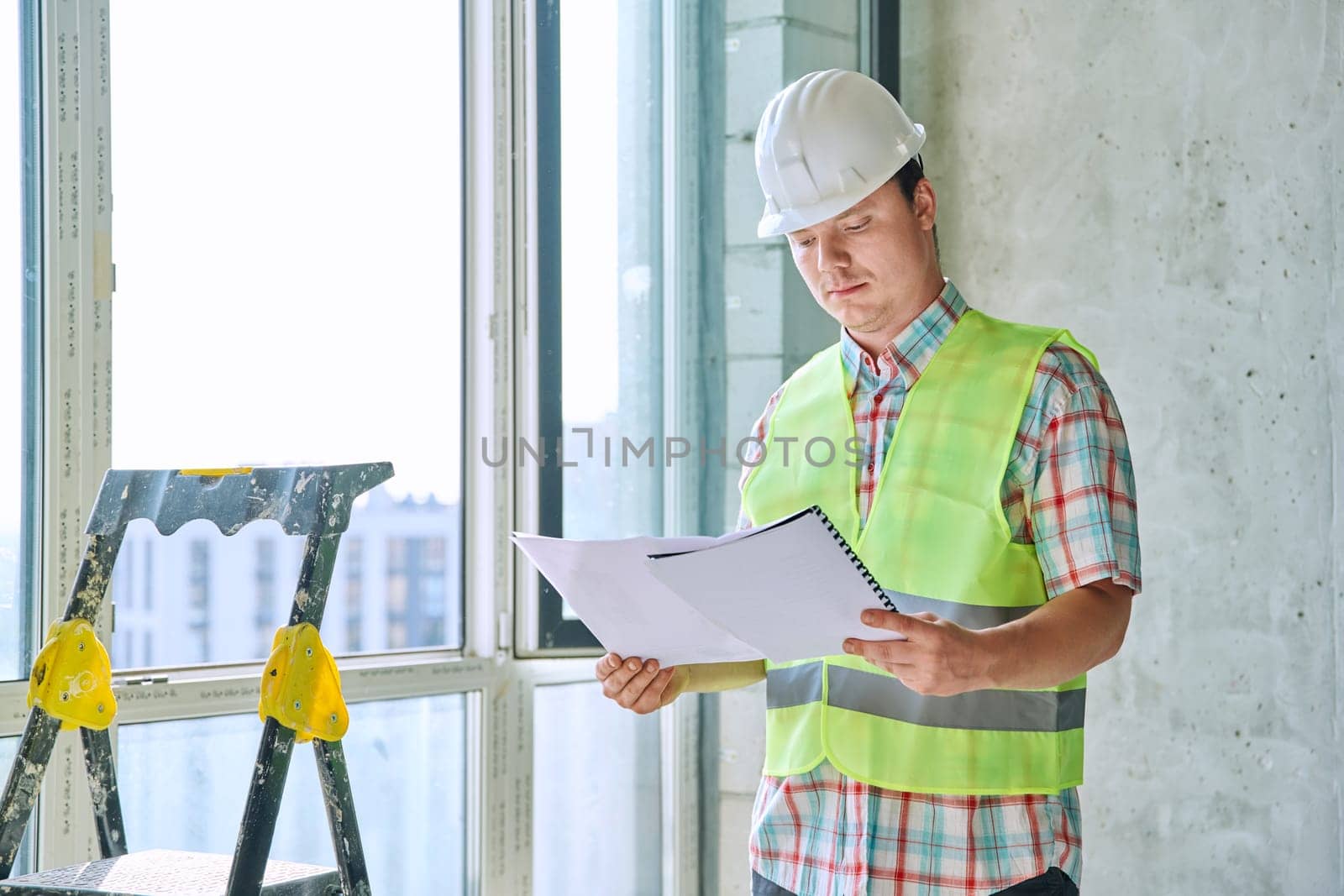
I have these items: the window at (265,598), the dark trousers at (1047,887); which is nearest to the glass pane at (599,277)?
the window at (265,598)

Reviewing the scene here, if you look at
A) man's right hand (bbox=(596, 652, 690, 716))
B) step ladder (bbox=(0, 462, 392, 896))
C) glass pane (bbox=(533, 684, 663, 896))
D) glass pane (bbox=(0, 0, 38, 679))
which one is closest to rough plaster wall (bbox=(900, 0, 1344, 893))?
glass pane (bbox=(533, 684, 663, 896))

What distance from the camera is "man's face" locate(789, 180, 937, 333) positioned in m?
1.53

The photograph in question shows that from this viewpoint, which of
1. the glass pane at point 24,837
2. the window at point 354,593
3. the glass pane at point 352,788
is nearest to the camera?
the glass pane at point 24,837

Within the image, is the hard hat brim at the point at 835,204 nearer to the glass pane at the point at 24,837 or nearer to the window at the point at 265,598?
the window at the point at 265,598

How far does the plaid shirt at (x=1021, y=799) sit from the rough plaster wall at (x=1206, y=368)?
1.34m

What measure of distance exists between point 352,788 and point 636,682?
3.35 feet

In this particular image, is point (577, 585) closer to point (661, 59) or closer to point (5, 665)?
point (5, 665)

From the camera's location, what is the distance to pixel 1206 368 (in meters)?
2.66

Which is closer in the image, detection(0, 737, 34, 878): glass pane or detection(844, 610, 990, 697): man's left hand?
detection(844, 610, 990, 697): man's left hand

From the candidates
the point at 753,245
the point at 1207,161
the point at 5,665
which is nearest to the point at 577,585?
the point at 5,665

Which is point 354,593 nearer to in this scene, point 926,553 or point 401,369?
point 401,369

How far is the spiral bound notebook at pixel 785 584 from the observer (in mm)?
1092

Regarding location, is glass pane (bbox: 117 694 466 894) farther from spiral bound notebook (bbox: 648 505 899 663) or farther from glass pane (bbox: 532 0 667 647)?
spiral bound notebook (bbox: 648 505 899 663)

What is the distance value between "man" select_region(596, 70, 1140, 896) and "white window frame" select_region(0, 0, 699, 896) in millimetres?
937
